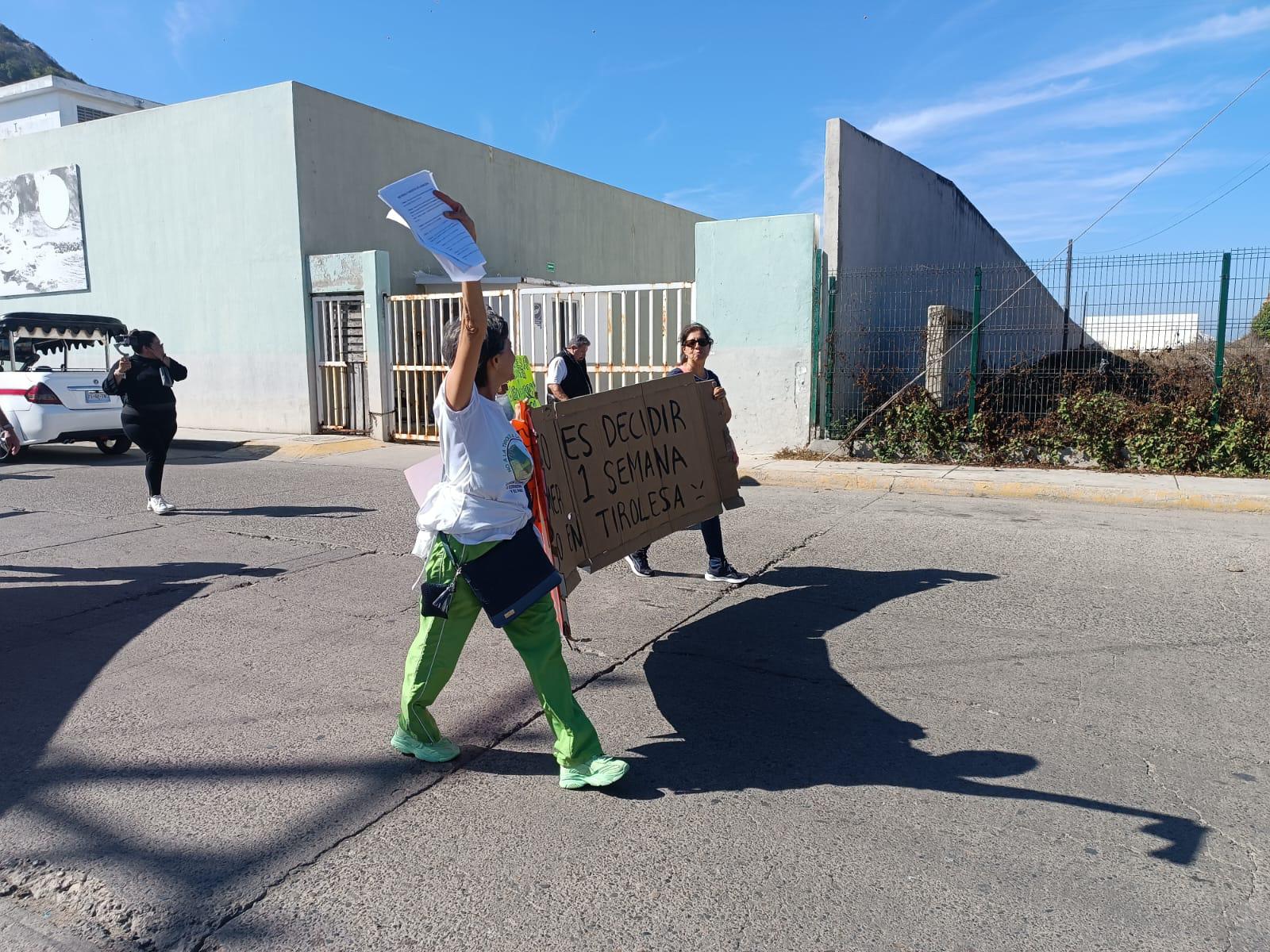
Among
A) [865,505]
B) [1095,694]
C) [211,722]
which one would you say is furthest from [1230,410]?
[211,722]

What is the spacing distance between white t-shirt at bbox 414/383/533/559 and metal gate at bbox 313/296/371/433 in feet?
40.8

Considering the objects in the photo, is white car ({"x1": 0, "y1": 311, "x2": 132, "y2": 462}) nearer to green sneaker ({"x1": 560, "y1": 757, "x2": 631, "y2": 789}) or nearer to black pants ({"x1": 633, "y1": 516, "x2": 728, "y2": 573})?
black pants ({"x1": 633, "y1": 516, "x2": 728, "y2": 573})

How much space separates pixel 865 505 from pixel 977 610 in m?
3.78

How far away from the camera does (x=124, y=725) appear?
384 cm

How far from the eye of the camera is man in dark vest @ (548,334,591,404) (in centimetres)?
716

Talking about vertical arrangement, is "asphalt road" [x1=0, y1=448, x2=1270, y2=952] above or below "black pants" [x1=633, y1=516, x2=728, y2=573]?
below

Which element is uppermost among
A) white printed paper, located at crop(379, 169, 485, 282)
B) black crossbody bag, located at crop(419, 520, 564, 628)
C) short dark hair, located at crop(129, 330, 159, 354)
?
white printed paper, located at crop(379, 169, 485, 282)

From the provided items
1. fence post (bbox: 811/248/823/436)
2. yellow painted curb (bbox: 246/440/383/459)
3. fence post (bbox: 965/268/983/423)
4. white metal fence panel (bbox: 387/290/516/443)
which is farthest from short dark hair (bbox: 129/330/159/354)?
fence post (bbox: 965/268/983/423)

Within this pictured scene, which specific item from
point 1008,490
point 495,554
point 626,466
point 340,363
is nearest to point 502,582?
point 495,554

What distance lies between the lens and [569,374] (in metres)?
7.52

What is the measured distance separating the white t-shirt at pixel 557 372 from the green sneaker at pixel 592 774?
4.32 meters

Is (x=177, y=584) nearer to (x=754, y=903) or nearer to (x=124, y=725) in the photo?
(x=124, y=725)

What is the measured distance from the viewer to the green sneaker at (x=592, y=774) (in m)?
3.19

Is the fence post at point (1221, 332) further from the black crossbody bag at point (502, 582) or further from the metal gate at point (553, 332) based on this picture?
the black crossbody bag at point (502, 582)
